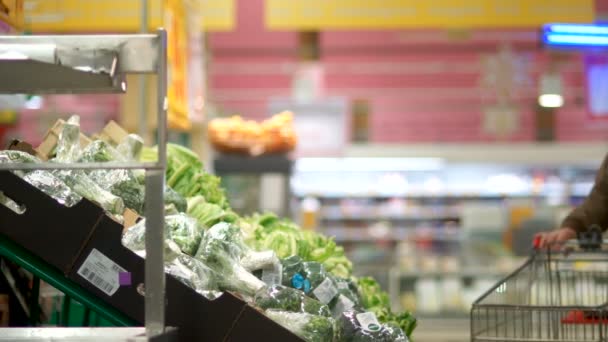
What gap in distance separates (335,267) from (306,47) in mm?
7287

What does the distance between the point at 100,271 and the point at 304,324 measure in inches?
19.7

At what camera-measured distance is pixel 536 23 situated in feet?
24.9

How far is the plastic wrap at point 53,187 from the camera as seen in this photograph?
2.29 m

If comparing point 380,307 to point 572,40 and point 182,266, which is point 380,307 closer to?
point 182,266

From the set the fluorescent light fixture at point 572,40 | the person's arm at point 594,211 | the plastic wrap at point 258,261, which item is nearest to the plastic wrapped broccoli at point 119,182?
the plastic wrap at point 258,261

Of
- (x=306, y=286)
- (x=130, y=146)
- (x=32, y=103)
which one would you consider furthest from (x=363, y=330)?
(x=32, y=103)

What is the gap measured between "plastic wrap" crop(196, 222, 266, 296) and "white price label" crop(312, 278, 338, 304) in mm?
234

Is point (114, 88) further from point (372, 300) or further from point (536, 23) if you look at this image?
point (536, 23)

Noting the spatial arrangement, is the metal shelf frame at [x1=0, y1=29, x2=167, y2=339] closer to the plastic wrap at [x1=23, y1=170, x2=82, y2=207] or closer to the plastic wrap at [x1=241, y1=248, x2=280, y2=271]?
the plastic wrap at [x1=23, y1=170, x2=82, y2=207]

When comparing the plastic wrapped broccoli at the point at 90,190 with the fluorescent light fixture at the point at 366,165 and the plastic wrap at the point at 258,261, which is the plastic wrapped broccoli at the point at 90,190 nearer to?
the plastic wrap at the point at 258,261

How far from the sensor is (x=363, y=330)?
2391mm

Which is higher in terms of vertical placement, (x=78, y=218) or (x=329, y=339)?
(x=78, y=218)

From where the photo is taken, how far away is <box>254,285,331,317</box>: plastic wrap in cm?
236

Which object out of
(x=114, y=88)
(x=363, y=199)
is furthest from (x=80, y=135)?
(x=363, y=199)
